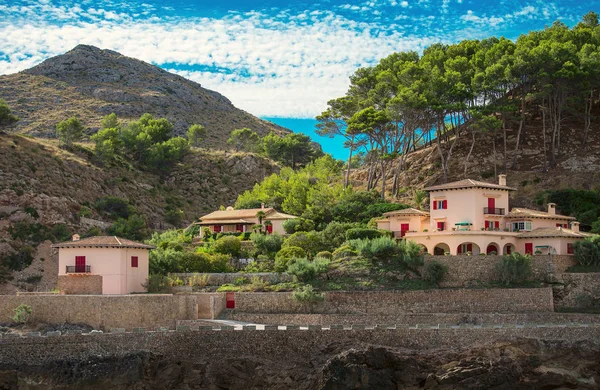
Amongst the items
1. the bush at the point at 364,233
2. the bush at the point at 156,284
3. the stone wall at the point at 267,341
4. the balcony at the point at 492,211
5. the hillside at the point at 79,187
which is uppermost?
the hillside at the point at 79,187

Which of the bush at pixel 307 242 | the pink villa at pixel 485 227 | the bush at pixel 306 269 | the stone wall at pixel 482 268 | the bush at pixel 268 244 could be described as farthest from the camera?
the bush at pixel 268 244

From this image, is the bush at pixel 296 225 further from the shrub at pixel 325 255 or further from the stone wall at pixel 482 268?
the stone wall at pixel 482 268

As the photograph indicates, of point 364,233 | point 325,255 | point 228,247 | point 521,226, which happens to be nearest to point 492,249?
point 521,226

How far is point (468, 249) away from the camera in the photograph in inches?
2437

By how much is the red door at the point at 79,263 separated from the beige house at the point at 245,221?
57.7 ft

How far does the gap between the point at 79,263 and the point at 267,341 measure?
17.3 m

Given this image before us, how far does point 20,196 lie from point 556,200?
47.2 metres

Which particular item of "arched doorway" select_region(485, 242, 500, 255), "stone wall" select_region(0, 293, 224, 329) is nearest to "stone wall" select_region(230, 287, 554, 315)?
"arched doorway" select_region(485, 242, 500, 255)

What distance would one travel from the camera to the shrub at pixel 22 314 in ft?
176

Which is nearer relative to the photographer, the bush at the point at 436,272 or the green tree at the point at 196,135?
the bush at the point at 436,272

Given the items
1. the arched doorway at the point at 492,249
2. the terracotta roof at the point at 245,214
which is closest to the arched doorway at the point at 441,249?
the arched doorway at the point at 492,249

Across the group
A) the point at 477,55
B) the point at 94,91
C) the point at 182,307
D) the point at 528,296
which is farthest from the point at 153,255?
the point at 94,91

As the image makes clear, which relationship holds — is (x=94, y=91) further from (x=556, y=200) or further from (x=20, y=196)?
(x=556, y=200)

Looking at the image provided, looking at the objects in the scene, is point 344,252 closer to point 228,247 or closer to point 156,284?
point 228,247
